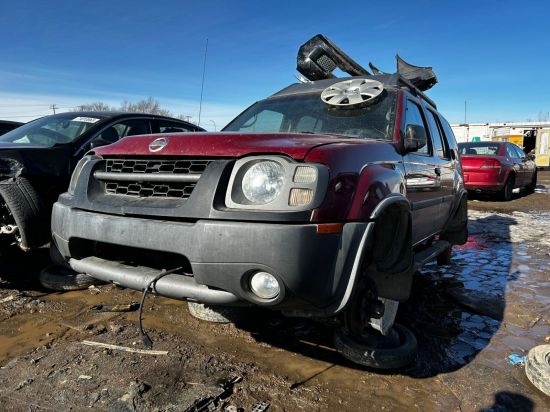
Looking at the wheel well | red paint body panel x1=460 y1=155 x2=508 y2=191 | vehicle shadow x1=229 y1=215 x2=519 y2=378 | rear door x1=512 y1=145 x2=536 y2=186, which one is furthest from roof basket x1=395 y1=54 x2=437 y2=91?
rear door x1=512 y1=145 x2=536 y2=186

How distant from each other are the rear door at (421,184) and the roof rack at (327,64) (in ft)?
3.81

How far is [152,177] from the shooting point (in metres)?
2.45

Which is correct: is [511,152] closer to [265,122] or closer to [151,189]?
[265,122]

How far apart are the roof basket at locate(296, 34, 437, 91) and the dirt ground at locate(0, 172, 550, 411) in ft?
8.10

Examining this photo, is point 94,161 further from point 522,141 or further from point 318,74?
point 522,141

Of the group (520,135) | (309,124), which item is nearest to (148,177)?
(309,124)

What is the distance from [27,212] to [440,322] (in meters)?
3.60

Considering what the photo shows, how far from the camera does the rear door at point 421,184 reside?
3324mm

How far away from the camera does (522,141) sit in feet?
93.0

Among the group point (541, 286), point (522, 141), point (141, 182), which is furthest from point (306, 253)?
point (522, 141)

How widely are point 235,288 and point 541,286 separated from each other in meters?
4.01

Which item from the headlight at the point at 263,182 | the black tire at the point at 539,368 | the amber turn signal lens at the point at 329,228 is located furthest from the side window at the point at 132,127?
the black tire at the point at 539,368

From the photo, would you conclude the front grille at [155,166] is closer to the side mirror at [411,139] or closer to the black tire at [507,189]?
the side mirror at [411,139]

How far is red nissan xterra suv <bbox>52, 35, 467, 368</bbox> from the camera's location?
2.06 meters
